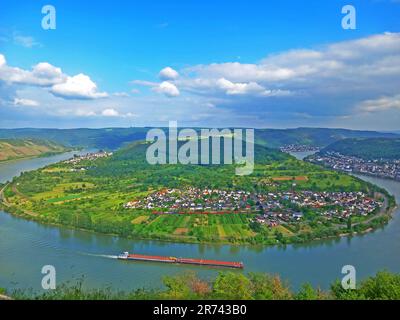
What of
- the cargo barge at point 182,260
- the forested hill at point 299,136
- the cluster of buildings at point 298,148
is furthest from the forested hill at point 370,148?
the cargo barge at point 182,260

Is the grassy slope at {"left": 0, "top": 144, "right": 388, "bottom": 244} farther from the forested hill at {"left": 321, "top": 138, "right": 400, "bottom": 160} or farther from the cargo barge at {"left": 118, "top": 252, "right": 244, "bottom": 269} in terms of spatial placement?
the forested hill at {"left": 321, "top": 138, "right": 400, "bottom": 160}

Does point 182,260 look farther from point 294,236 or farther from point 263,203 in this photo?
point 263,203

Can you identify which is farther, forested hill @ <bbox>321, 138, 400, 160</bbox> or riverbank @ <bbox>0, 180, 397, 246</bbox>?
forested hill @ <bbox>321, 138, 400, 160</bbox>

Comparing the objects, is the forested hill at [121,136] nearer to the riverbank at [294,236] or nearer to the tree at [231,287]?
the riverbank at [294,236]

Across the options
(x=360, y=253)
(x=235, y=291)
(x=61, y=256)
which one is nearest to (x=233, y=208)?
(x=360, y=253)

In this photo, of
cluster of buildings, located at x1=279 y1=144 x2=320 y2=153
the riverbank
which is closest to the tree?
the riverbank

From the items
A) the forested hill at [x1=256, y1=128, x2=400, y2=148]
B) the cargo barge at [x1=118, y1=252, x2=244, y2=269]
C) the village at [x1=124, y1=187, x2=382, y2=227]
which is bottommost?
the cargo barge at [x1=118, y1=252, x2=244, y2=269]
